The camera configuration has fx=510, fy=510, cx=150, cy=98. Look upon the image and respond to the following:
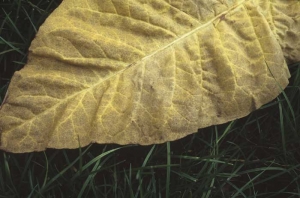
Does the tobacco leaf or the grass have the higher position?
the tobacco leaf

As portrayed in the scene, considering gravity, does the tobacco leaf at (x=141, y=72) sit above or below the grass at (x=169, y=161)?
above

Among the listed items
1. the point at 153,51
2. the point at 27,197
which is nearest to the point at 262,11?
the point at 153,51

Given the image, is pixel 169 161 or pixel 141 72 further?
pixel 169 161

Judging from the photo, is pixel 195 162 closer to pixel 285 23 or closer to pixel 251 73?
pixel 251 73

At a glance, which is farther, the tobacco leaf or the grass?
the grass

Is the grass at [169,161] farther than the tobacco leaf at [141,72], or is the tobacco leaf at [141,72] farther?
the grass at [169,161]
